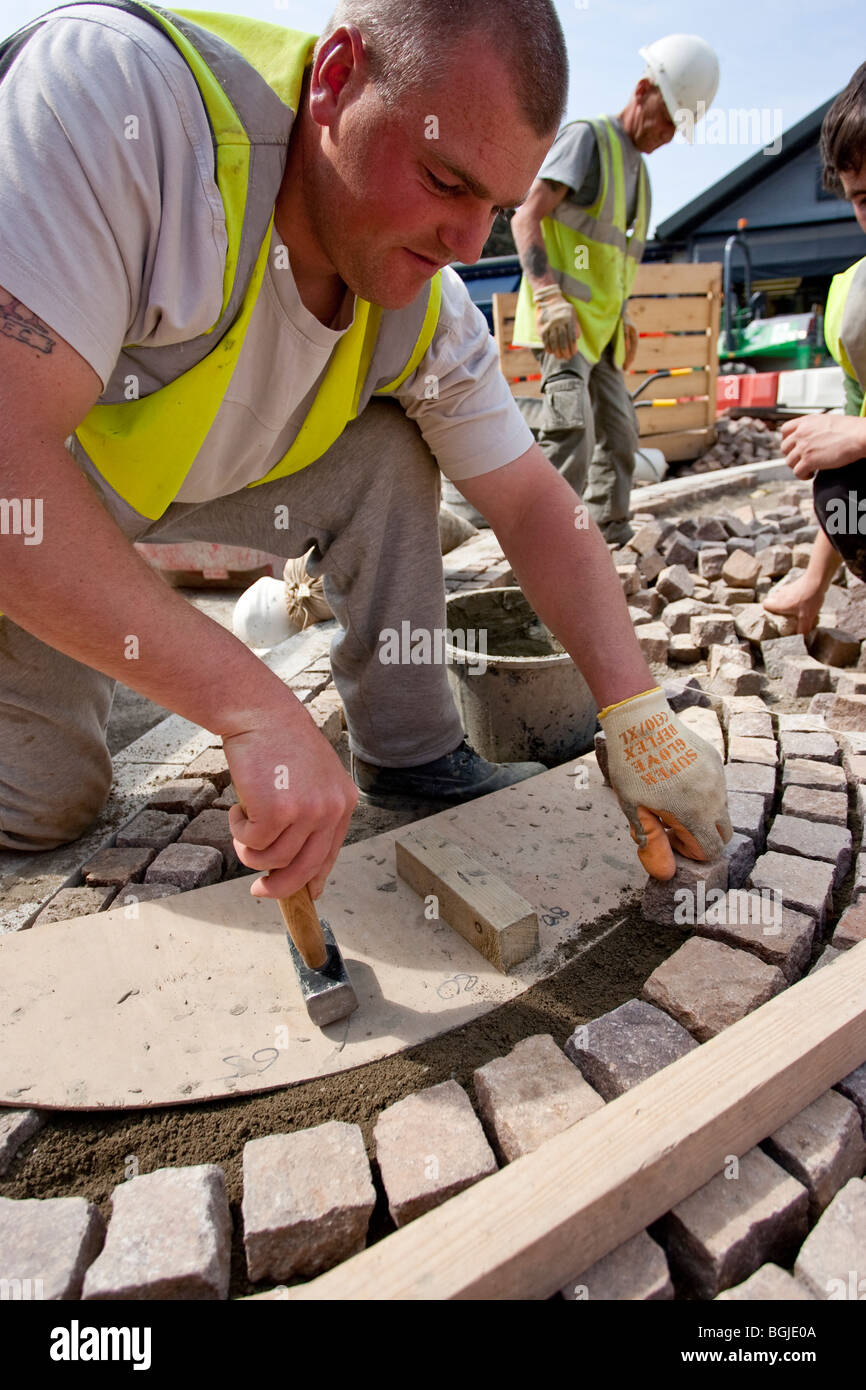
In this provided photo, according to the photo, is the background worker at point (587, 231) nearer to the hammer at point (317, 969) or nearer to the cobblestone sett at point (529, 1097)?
the hammer at point (317, 969)

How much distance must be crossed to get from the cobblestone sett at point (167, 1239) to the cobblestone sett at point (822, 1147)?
90 centimetres

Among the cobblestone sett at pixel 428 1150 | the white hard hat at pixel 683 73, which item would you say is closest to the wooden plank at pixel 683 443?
the white hard hat at pixel 683 73

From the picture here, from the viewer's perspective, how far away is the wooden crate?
8.35 metres

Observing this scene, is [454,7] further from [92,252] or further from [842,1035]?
[842,1035]

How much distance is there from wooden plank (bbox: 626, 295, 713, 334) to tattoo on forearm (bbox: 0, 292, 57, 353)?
780 cm

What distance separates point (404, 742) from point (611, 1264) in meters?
1.56

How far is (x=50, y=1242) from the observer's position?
1.32m

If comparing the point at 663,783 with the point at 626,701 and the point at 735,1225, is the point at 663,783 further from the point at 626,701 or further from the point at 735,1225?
the point at 735,1225

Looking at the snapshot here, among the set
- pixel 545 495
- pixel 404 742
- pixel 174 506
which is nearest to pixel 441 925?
pixel 404 742

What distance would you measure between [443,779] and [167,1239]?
1.51 metres

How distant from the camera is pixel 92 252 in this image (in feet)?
4.67

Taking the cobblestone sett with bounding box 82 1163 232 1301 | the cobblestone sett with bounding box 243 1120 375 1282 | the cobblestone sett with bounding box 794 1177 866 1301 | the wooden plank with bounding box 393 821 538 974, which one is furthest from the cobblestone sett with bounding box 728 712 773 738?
the cobblestone sett with bounding box 82 1163 232 1301
